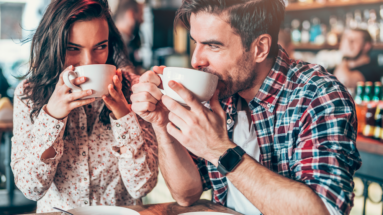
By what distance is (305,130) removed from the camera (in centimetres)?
105

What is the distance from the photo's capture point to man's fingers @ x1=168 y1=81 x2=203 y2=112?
0.87 metres

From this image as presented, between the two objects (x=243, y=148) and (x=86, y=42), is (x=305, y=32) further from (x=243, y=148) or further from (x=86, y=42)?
(x=86, y=42)

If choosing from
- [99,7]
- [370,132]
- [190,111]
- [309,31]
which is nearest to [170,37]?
[309,31]

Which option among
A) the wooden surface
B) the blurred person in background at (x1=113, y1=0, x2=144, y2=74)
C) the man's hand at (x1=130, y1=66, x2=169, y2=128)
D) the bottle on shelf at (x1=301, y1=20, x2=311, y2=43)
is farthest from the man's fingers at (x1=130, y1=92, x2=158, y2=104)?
the bottle on shelf at (x1=301, y1=20, x2=311, y2=43)

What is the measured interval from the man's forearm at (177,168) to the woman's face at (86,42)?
13.6 inches

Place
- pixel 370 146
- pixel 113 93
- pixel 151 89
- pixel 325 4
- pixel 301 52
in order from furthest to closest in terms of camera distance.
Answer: pixel 301 52
pixel 325 4
pixel 370 146
pixel 113 93
pixel 151 89

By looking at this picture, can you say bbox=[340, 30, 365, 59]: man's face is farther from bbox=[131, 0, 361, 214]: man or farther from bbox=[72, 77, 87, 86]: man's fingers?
bbox=[72, 77, 87, 86]: man's fingers

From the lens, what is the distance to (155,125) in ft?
3.77

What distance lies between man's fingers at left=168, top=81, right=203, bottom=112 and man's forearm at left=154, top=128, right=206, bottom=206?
0.91ft

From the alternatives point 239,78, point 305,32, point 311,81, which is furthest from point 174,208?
point 305,32

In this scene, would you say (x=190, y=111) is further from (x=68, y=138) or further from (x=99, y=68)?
(x=68, y=138)

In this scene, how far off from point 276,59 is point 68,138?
2.70 ft

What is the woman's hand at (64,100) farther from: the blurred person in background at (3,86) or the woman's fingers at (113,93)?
the blurred person in background at (3,86)

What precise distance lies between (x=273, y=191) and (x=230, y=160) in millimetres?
135
